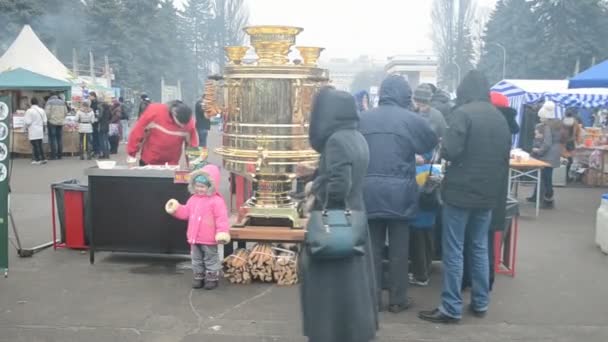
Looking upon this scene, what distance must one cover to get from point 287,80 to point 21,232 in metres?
4.56

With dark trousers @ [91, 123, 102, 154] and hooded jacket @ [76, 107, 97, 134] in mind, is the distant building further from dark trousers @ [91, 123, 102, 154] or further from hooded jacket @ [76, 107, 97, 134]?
hooded jacket @ [76, 107, 97, 134]

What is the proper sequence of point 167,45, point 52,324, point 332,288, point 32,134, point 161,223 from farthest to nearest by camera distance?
point 167,45 < point 32,134 < point 161,223 < point 52,324 < point 332,288

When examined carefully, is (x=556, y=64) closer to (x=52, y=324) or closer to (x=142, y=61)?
(x=142, y=61)

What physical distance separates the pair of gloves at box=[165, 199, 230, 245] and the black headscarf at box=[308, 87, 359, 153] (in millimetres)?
2059

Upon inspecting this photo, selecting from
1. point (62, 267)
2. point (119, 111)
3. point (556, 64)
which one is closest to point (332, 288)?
point (62, 267)

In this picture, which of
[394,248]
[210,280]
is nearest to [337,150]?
[394,248]

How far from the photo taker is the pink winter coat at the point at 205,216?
5902mm

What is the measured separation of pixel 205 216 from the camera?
5914mm

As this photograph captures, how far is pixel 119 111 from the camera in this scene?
744 inches

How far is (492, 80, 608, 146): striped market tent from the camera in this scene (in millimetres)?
14641

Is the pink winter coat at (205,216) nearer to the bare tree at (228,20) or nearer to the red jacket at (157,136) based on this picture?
the red jacket at (157,136)

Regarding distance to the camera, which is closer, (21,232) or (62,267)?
(62,267)

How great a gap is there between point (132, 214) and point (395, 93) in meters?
3.02

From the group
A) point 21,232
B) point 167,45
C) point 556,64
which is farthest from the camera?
point 167,45
